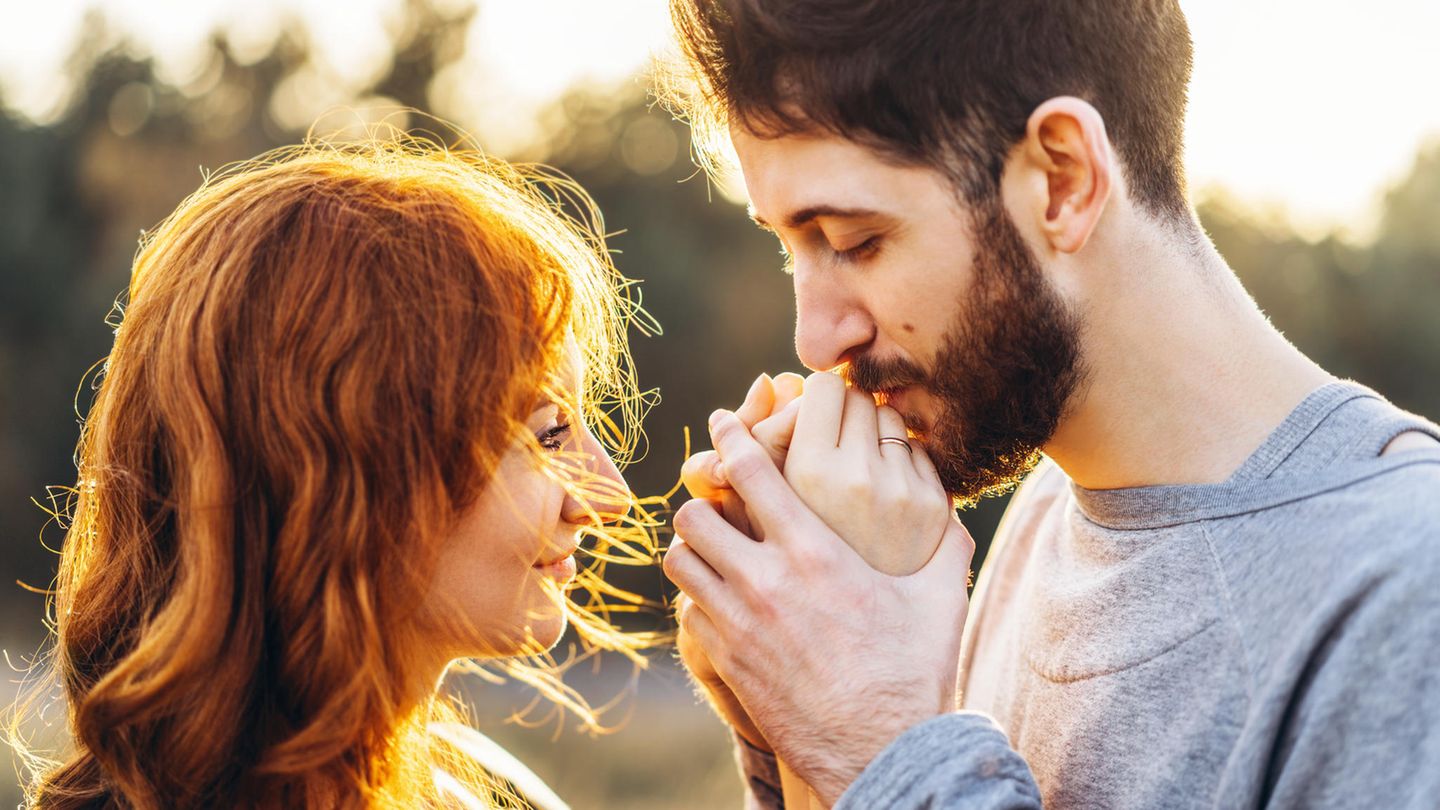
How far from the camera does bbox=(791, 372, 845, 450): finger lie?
2367 millimetres

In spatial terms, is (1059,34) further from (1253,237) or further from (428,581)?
(1253,237)

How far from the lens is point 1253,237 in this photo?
15.3 m

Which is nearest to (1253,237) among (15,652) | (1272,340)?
(1272,340)

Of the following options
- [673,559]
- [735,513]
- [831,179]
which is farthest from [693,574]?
[831,179]

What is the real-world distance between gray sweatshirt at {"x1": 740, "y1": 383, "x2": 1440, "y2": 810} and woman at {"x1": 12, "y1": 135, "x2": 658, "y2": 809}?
2.97 ft

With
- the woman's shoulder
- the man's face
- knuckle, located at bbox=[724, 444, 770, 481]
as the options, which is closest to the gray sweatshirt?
the man's face

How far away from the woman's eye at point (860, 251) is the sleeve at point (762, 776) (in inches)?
47.7

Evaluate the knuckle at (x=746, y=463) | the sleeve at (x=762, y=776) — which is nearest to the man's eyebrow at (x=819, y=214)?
the knuckle at (x=746, y=463)

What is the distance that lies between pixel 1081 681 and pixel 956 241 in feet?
3.01

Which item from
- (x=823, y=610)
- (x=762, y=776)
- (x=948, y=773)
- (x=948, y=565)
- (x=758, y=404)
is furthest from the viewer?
(x=762, y=776)

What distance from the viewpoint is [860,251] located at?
2.36 metres

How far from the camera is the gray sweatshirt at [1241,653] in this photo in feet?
5.62

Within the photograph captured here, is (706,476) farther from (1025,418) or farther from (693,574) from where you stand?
(1025,418)

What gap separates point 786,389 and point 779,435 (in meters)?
0.23
